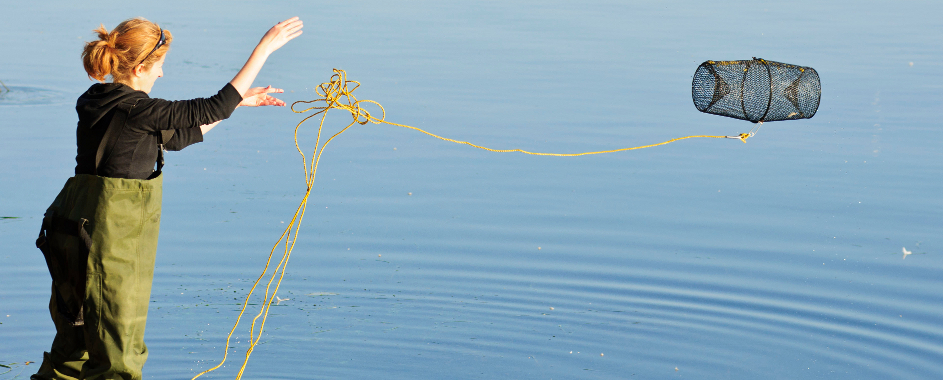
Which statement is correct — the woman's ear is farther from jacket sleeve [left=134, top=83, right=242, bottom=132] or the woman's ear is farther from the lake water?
the lake water

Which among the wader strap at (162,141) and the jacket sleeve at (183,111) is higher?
the jacket sleeve at (183,111)

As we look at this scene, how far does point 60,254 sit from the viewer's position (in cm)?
337

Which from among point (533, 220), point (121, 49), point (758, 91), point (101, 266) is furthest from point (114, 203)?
point (533, 220)

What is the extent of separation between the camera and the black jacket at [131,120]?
130 inches

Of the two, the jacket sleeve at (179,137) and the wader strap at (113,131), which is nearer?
the wader strap at (113,131)

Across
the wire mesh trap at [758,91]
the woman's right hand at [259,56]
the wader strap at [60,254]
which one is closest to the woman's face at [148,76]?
the woman's right hand at [259,56]

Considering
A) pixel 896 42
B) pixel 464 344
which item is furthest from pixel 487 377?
pixel 896 42

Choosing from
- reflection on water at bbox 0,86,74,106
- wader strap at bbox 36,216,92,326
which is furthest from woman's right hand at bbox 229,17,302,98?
reflection on water at bbox 0,86,74,106

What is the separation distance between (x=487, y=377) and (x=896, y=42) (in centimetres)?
1099

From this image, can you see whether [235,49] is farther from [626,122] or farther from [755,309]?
[755,309]

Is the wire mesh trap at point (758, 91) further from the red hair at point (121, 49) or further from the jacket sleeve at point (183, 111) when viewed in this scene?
the red hair at point (121, 49)

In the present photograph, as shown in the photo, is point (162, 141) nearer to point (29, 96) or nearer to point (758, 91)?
point (758, 91)

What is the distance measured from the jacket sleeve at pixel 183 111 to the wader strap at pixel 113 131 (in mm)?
35

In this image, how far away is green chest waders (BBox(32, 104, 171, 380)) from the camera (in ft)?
10.9
